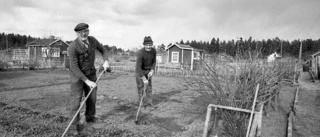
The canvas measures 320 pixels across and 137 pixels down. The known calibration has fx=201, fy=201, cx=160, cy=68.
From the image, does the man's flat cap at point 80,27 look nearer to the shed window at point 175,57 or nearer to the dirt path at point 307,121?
the dirt path at point 307,121

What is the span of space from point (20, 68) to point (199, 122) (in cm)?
1914

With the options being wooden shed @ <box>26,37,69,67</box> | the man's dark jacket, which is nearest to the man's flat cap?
the man's dark jacket

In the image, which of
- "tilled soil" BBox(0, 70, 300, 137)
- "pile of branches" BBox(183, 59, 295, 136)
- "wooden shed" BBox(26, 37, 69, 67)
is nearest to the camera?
"pile of branches" BBox(183, 59, 295, 136)

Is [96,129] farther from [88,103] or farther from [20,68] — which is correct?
[20,68]

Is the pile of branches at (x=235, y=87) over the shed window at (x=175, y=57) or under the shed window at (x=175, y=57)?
under

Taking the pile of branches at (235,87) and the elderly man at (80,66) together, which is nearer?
the pile of branches at (235,87)

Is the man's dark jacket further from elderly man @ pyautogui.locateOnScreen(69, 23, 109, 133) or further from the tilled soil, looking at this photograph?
the tilled soil

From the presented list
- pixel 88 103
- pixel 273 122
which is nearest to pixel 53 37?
pixel 88 103

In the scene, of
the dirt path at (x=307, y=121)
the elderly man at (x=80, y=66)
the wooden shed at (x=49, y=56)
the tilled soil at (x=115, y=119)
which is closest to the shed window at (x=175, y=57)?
the wooden shed at (x=49, y=56)

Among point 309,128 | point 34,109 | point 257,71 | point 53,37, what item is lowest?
point 309,128

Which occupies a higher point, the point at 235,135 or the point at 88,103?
the point at 88,103

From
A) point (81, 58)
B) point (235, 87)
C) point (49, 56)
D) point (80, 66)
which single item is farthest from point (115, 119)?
point (49, 56)

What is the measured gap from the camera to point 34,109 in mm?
5434

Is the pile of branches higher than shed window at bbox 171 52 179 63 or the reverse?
the reverse
